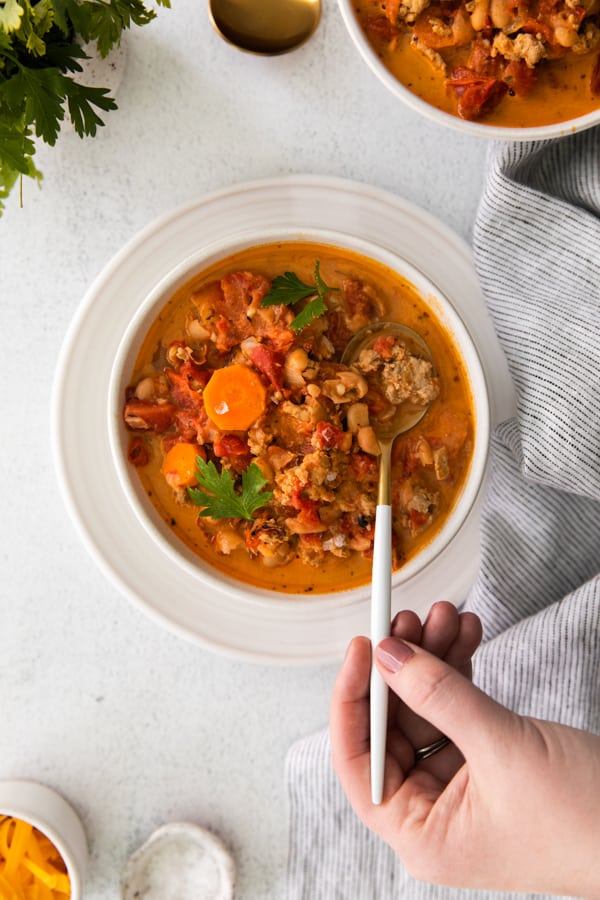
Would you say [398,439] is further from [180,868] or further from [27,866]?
[27,866]

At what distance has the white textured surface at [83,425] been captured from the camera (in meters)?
3.11

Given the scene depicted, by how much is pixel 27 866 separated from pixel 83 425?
161 cm

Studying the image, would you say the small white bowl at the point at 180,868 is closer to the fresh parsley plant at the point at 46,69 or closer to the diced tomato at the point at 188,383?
the diced tomato at the point at 188,383

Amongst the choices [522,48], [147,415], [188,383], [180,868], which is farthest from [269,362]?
[180,868]

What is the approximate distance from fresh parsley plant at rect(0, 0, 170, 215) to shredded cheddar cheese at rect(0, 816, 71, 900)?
2.20 metres

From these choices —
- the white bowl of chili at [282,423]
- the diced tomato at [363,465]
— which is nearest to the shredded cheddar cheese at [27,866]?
the white bowl of chili at [282,423]

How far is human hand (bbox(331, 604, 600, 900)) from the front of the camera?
7.65 feet

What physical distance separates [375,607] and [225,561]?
62 centimetres

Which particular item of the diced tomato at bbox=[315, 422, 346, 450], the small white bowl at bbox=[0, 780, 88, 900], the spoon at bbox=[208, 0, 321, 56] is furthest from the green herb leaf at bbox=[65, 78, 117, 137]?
the small white bowl at bbox=[0, 780, 88, 900]

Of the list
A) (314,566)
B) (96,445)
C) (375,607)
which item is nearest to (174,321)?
(96,445)

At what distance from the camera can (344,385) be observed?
9.29ft

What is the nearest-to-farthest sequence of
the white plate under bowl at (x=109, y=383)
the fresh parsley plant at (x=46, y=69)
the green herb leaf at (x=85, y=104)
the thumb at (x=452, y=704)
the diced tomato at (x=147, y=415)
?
the thumb at (x=452, y=704) → the fresh parsley plant at (x=46, y=69) → the green herb leaf at (x=85, y=104) → the diced tomato at (x=147, y=415) → the white plate under bowl at (x=109, y=383)

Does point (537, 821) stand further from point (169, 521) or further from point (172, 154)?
point (172, 154)

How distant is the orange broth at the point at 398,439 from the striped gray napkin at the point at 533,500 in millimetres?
181
